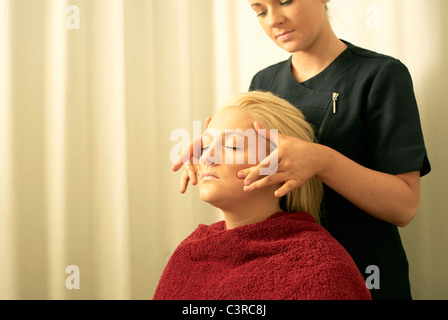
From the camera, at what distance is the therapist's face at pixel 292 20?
3.65ft

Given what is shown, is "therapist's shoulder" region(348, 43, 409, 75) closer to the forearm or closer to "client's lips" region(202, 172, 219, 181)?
the forearm

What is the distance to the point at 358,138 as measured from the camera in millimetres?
1124

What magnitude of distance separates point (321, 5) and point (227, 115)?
0.44 meters

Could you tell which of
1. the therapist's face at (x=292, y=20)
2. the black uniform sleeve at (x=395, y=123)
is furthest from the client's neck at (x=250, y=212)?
the therapist's face at (x=292, y=20)

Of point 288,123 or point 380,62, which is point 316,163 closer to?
point 288,123

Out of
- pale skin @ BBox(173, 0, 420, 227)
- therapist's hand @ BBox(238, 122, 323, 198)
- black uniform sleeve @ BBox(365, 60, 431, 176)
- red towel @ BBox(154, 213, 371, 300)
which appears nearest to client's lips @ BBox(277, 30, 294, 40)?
pale skin @ BBox(173, 0, 420, 227)

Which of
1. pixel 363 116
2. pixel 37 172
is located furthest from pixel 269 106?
pixel 37 172

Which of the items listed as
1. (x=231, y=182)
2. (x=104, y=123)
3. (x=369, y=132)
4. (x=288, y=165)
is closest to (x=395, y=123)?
(x=369, y=132)

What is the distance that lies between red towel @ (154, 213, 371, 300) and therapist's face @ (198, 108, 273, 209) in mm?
92

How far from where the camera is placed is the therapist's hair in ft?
3.48

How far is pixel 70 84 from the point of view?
162 centimetres

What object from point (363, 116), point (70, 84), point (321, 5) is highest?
point (321, 5)

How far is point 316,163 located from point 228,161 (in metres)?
0.21
